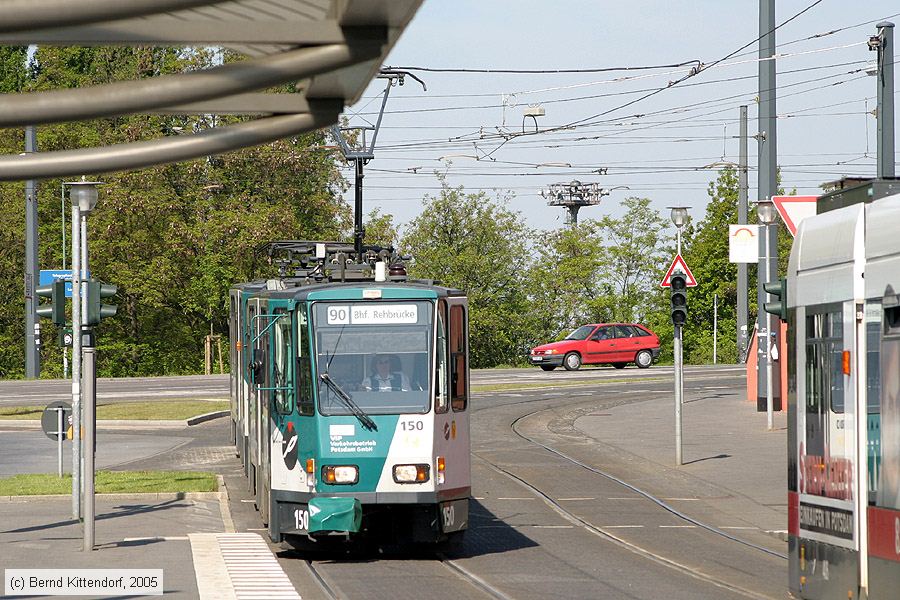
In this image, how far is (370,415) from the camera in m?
14.7

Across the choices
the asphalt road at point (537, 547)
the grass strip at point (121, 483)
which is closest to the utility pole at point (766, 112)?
the asphalt road at point (537, 547)

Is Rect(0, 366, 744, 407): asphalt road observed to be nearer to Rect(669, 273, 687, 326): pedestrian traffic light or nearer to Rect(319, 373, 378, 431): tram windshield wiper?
Rect(669, 273, 687, 326): pedestrian traffic light

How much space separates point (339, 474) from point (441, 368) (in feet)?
4.91

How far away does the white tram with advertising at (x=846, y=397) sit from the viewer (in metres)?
9.44

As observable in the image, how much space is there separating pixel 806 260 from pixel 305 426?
222 inches

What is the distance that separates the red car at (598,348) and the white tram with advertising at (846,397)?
4115 centimetres

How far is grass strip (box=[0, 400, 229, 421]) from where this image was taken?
110ft

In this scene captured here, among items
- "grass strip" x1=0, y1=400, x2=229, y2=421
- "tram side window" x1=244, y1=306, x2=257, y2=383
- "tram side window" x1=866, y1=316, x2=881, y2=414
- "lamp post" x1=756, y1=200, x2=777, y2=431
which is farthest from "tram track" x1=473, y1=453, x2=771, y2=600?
"grass strip" x1=0, y1=400, x2=229, y2=421

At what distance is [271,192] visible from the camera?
62312mm

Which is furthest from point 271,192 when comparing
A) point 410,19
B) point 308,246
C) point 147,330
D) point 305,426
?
point 410,19

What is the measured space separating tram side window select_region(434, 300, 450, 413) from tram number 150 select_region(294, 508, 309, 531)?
5.35 feet

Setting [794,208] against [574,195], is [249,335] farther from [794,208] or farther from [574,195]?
[574,195]

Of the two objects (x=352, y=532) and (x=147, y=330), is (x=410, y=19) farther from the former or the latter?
(x=147, y=330)

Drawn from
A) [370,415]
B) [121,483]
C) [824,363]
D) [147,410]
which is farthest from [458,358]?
[147,410]
